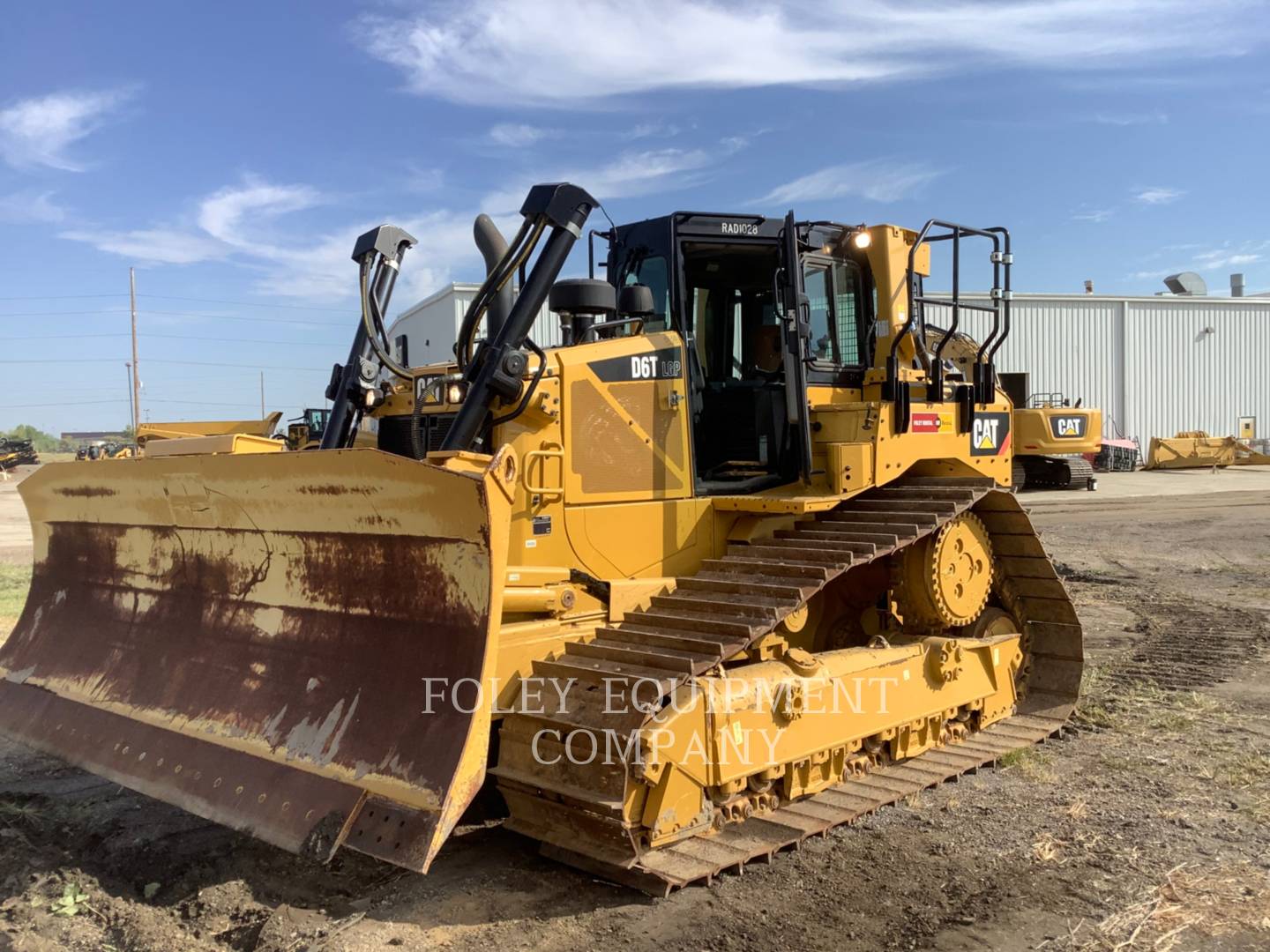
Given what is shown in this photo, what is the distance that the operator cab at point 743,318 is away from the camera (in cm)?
573

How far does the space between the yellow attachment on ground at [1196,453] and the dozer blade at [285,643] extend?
3200cm

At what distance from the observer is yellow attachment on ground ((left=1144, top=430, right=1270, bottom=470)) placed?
31.5 meters

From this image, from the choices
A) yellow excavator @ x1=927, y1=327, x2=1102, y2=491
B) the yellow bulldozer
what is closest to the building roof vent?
yellow excavator @ x1=927, y1=327, x2=1102, y2=491

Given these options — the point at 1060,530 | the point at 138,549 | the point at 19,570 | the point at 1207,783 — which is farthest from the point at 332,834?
the point at 1060,530

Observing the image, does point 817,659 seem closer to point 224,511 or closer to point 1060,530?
point 224,511

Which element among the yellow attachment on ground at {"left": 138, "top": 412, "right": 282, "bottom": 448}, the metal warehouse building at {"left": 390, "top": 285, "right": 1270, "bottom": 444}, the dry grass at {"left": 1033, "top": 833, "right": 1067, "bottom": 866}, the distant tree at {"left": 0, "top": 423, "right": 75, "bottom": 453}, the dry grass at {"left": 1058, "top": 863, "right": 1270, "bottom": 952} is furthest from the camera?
the distant tree at {"left": 0, "top": 423, "right": 75, "bottom": 453}

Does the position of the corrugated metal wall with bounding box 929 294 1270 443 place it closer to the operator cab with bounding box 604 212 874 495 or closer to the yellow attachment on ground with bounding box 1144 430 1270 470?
the yellow attachment on ground with bounding box 1144 430 1270 470

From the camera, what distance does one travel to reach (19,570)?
13766 millimetres

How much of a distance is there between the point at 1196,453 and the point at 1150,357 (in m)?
7.87

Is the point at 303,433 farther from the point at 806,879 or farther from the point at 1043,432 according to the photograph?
the point at 1043,432

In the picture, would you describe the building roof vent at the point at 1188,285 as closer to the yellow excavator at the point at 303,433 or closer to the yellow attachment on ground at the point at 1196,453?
the yellow attachment on ground at the point at 1196,453

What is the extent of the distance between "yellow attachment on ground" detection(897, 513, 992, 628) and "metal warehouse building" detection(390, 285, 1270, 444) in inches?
1233

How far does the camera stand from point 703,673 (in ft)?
14.4

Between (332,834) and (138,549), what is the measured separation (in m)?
2.40
